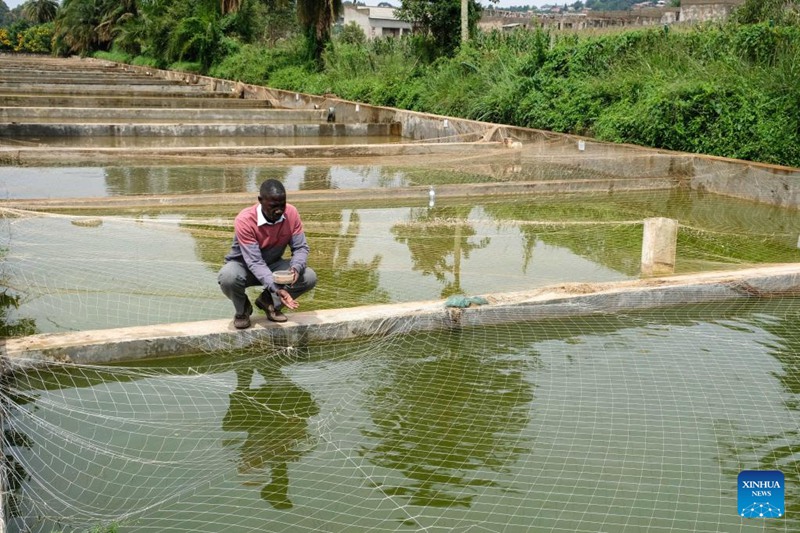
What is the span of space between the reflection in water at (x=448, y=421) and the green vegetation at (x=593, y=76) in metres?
6.81

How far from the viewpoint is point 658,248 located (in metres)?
6.41

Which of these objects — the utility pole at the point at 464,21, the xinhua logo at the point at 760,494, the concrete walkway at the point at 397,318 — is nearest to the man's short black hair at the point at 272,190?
the concrete walkway at the point at 397,318

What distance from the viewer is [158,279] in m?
6.43

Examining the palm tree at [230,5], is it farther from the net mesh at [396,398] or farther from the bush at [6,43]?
the bush at [6,43]

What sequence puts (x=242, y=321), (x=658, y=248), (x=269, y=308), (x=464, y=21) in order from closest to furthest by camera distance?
(x=242, y=321), (x=269, y=308), (x=658, y=248), (x=464, y=21)

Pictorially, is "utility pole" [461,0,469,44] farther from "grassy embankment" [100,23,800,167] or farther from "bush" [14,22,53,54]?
"bush" [14,22,53,54]

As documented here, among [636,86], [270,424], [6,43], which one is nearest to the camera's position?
[270,424]

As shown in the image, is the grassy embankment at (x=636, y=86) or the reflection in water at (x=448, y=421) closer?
the reflection in water at (x=448, y=421)

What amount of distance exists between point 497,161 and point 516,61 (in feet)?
15.9

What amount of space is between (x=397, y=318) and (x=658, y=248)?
A: 2.39 m

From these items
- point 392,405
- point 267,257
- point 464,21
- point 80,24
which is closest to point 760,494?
point 392,405

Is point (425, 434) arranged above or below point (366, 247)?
below

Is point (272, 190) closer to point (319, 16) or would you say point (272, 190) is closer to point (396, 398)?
point (396, 398)

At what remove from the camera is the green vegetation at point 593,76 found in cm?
1053
